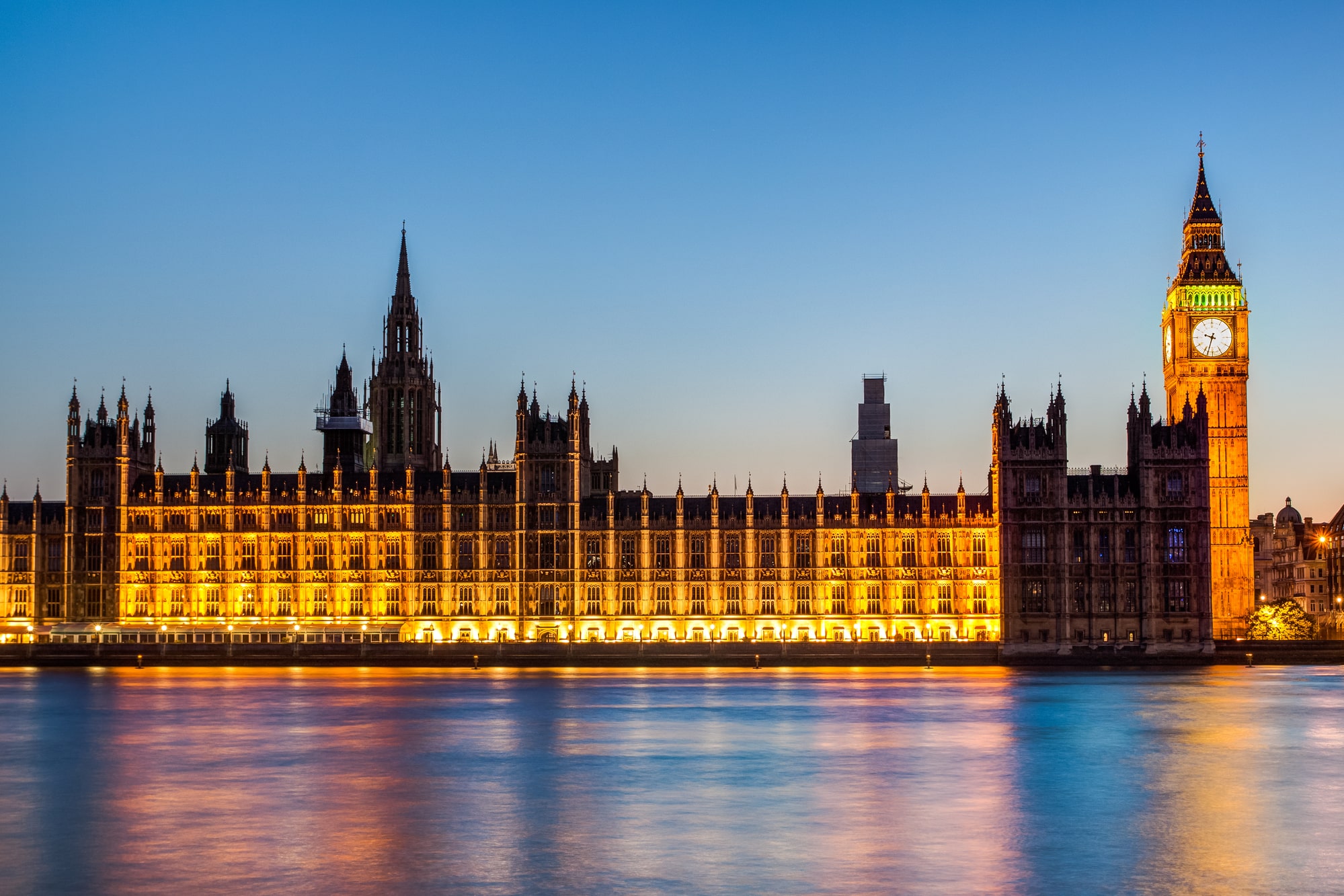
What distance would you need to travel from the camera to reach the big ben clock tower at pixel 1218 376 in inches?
5620

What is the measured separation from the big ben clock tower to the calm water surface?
67534mm

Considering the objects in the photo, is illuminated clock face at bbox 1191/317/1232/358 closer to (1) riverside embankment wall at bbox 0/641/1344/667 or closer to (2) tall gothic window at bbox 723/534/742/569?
(1) riverside embankment wall at bbox 0/641/1344/667

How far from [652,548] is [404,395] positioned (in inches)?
1567

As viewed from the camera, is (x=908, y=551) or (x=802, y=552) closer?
(x=908, y=551)

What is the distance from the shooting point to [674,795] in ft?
136

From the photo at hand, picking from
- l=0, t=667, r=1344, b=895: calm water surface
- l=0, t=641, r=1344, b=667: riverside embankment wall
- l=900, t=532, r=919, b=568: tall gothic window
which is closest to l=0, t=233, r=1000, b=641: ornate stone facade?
l=900, t=532, r=919, b=568: tall gothic window

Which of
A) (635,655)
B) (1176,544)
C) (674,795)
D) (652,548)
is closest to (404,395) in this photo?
(652,548)

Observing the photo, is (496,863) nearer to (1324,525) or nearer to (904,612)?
(904,612)

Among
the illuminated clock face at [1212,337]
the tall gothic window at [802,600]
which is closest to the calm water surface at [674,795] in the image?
the tall gothic window at [802,600]

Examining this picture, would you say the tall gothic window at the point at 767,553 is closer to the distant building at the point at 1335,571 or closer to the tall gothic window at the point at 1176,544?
the tall gothic window at the point at 1176,544

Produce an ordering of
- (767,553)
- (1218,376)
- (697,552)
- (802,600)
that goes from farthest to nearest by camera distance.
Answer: (1218,376)
(697,552)
(767,553)
(802,600)

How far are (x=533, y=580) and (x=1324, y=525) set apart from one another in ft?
364

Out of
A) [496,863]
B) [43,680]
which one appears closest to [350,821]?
[496,863]

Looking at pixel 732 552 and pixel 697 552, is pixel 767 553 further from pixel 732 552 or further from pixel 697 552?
pixel 697 552
